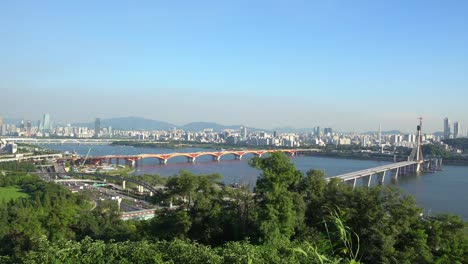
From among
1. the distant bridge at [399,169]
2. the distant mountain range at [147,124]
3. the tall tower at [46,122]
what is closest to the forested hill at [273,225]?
the distant bridge at [399,169]

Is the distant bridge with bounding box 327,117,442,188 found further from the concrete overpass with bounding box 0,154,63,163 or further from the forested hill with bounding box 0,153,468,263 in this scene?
the concrete overpass with bounding box 0,154,63,163

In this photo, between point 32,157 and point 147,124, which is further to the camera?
point 147,124

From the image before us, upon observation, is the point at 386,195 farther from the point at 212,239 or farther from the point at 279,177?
the point at 212,239

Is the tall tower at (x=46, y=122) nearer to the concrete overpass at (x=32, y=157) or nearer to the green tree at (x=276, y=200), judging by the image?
the concrete overpass at (x=32, y=157)

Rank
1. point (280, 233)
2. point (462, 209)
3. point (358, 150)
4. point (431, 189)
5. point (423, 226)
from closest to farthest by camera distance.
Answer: point (280, 233)
point (423, 226)
point (462, 209)
point (431, 189)
point (358, 150)

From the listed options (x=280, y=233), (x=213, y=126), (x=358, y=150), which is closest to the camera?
(x=280, y=233)

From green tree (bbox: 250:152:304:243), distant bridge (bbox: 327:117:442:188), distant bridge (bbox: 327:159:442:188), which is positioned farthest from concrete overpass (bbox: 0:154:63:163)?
green tree (bbox: 250:152:304:243)

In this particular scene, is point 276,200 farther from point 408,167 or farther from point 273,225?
point 408,167

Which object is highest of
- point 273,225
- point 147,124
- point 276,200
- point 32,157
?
point 147,124

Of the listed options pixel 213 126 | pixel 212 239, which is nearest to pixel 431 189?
pixel 212 239

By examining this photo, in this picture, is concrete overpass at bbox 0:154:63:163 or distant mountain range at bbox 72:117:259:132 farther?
distant mountain range at bbox 72:117:259:132

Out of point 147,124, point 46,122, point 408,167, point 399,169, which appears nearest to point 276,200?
point 399,169
